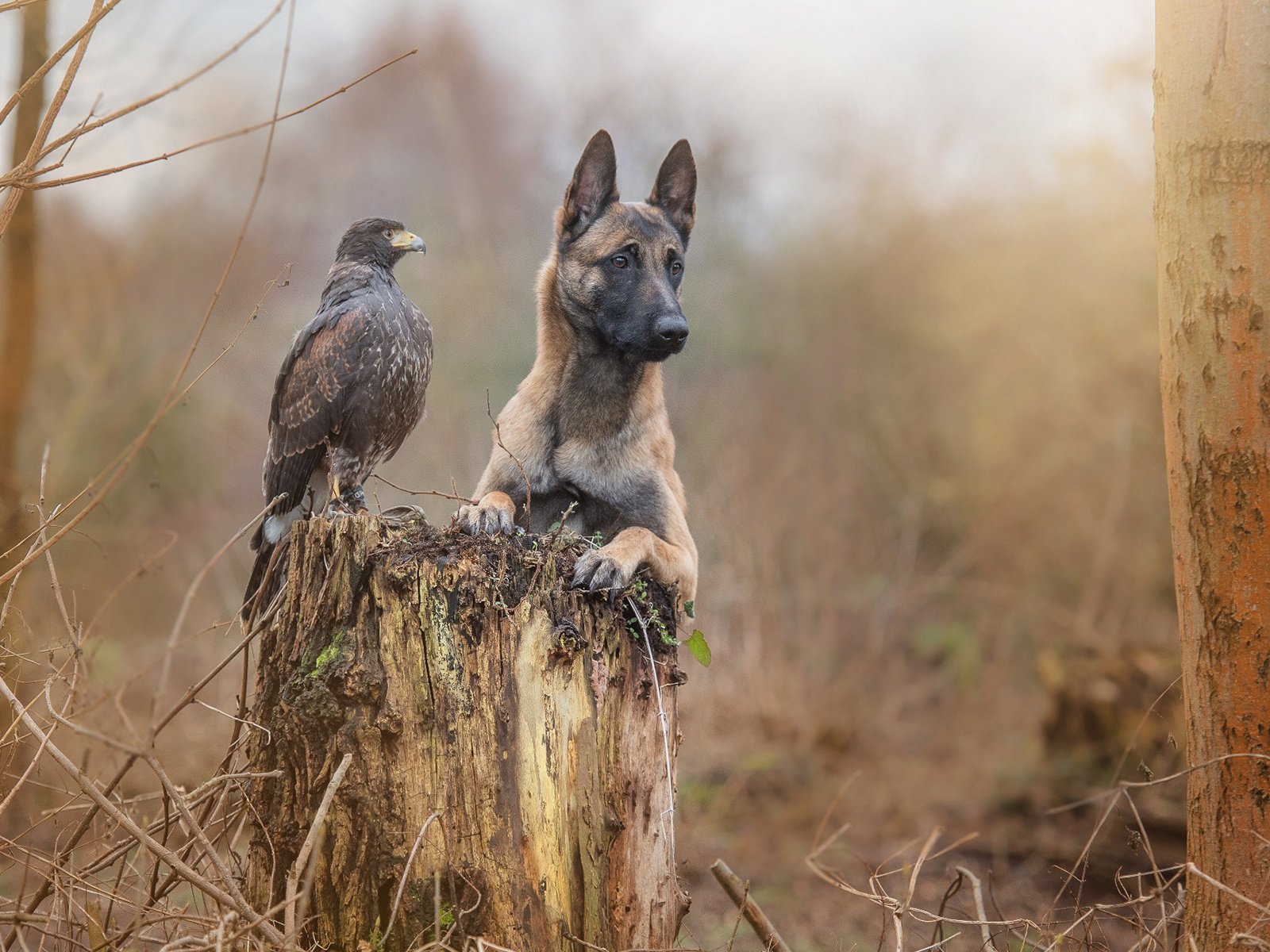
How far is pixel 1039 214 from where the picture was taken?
11469mm

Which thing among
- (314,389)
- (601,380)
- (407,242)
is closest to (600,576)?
(601,380)

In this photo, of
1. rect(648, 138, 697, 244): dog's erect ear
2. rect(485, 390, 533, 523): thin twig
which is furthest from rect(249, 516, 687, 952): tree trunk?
rect(648, 138, 697, 244): dog's erect ear

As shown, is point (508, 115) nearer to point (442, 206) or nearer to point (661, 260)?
point (442, 206)

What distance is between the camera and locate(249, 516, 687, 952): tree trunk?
2.72m

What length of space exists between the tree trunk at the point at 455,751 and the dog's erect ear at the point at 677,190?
7.17 ft

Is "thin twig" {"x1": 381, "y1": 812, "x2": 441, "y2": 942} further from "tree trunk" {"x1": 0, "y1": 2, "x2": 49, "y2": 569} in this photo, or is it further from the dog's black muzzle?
"tree trunk" {"x1": 0, "y1": 2, "x2": 49, "y2": 569}

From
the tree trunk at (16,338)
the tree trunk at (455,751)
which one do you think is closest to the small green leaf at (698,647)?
the tree trunk at (455,751)

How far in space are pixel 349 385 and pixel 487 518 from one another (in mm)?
860

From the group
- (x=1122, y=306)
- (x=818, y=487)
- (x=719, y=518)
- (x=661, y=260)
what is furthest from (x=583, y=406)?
(x=1122, y=306)

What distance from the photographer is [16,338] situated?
256 inches

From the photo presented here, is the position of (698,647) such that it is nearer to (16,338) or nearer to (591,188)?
(591,188)

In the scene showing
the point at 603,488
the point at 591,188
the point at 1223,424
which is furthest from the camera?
the point at 591,188

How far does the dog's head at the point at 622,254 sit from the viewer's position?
402cm

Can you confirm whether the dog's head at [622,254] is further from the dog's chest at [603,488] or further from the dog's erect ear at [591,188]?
the dog's chest at [603,488]
